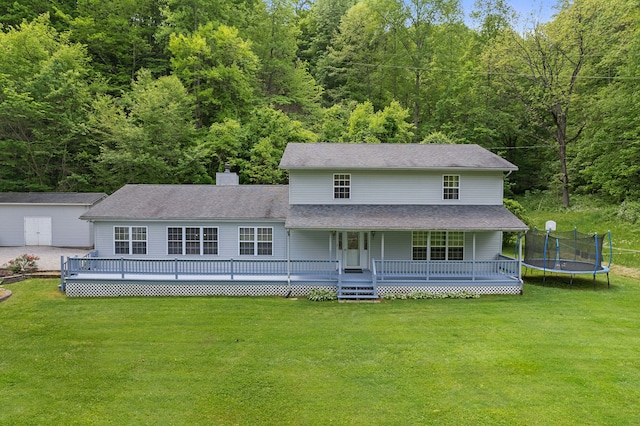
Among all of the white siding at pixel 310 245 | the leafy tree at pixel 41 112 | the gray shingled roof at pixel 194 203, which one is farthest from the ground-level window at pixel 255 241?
the leafy tree at pixel 41 112

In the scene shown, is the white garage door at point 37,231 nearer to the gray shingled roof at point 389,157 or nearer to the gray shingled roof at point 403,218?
the gray shingled roof at point 389,157

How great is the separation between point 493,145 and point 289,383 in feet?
111

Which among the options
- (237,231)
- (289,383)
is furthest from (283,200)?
(289,383)

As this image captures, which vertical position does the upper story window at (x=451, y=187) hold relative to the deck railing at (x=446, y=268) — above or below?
above

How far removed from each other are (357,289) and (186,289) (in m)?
6.58

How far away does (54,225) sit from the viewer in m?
24.0

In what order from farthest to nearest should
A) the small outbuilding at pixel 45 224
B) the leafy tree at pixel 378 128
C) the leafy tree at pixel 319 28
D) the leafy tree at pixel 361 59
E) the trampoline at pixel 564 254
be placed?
the leafy tree at pixel 319 28 → the leafy tree at pixel 361 59 → the leafy tree at pixel 378 128 → the small outbuilding at pixel 45 224 → the trampoline at pixel 564 254

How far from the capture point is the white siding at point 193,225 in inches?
689

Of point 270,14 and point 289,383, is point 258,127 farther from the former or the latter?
point 289,383

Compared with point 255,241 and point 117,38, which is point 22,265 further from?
point 117,38

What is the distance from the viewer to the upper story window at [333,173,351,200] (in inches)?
695

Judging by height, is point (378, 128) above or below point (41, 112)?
below

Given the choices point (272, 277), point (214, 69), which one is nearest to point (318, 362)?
point (272, 277)

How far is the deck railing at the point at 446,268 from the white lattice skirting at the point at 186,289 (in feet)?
8.34
